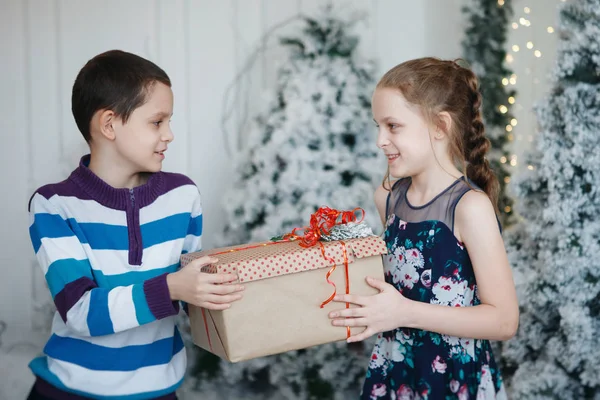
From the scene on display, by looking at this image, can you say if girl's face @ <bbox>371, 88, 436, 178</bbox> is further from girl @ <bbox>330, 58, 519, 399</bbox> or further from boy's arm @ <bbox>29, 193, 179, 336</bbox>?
boy's arm @ <bbox>29, 193, 179, 336</bbox>

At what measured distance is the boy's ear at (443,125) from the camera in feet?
5.56

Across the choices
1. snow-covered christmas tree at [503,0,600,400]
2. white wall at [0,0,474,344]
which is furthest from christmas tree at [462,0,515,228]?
snow-covered christmas tree at [503,0,600,400]

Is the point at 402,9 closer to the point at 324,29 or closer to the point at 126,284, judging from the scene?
the point at 324,29

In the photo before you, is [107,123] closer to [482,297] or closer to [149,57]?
[482,297]

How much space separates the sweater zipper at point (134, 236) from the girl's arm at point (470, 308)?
53 centimetres

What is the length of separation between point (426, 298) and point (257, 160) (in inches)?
58.5

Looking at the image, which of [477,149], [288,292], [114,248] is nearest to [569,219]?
[477,149]

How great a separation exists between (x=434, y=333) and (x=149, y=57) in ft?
8.29

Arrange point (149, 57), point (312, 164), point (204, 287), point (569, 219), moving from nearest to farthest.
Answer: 1. point (204, 287)
2. point (569, 219)
3. point (312, 164)
4. point (149, 57)

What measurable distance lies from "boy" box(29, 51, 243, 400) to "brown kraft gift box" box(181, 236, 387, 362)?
141 millimetres

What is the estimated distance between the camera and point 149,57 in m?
3.66

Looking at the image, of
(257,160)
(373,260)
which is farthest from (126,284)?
(257,160)

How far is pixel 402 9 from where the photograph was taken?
151 inches

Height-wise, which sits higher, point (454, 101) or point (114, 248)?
point (454, 101)
